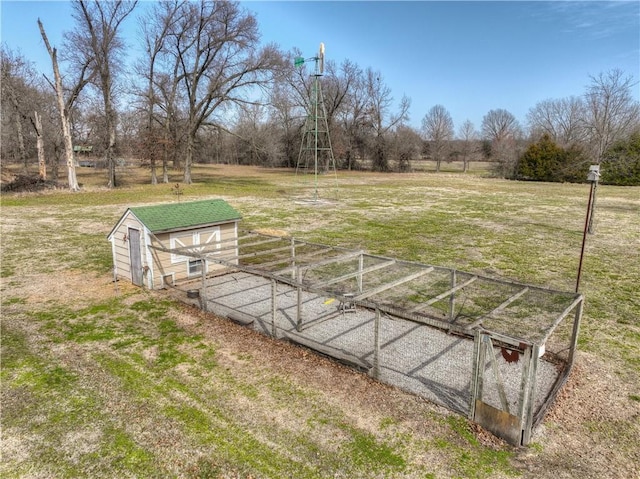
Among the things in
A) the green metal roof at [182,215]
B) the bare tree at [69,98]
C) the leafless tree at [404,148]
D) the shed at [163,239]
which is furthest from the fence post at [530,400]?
the leafless tree at [404,148]

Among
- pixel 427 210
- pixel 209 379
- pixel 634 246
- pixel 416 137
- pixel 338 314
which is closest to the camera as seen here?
pixel 209 379

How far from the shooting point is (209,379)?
6.61 m

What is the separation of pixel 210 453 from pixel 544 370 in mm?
5496

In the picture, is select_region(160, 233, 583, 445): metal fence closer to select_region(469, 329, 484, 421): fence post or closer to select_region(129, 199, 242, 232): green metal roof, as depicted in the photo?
select_region(469, 329, 484, 421): fence post

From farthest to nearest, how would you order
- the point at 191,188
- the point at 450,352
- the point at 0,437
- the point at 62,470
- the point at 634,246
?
the point at 191,188
the point at 634,246
the point at 450,352
the point at 0,437
the point at 62,470

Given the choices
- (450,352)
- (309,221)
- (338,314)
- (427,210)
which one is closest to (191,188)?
(309,221)

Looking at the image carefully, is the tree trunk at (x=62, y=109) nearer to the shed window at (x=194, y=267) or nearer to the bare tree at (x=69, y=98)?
the bare tree at (x=69, y=98)

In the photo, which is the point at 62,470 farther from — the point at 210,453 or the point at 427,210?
the point at 427,210

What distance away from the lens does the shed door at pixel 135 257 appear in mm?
10984

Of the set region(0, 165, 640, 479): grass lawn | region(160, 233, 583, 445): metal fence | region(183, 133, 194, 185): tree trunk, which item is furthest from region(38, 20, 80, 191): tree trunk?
region(160, 233, 583, 445): metal fence

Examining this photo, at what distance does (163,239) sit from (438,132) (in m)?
68.6

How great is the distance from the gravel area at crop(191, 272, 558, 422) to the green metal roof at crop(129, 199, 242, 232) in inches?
74.9

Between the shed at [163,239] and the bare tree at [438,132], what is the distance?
188ft

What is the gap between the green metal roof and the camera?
1075 cm
